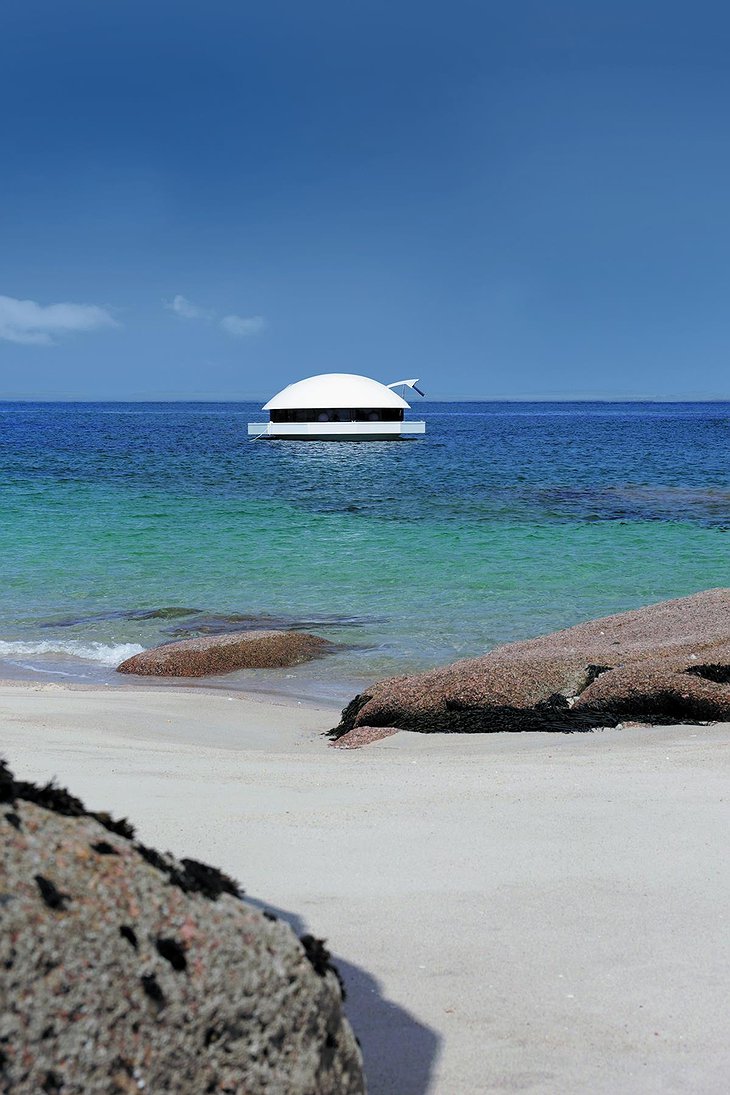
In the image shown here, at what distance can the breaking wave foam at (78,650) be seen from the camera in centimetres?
1280

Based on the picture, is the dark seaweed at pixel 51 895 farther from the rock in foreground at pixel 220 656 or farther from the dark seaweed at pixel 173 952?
the rock in foreground at pixel 220 656

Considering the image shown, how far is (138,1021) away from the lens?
186 cm

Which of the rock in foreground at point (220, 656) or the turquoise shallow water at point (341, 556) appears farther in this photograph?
the turquoise shallow water at point (341, 556)

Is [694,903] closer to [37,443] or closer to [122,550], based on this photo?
[122,550]

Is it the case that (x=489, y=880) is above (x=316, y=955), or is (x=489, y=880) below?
below

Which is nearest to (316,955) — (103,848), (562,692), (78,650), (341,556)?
(103,848)

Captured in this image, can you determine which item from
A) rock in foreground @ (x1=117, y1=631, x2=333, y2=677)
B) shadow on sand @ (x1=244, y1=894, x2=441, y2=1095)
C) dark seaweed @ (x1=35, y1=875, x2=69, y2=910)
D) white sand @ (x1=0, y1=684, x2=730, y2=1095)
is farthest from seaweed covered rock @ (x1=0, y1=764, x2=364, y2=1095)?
rock in foreground @ (x1=117, y1=631, x2=333, y2=677)

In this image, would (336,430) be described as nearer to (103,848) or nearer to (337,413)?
(337,413)

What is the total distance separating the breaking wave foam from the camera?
1280cm

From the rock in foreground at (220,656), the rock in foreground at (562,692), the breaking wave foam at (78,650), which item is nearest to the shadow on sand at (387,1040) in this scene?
the rock in foreground at (562,692)

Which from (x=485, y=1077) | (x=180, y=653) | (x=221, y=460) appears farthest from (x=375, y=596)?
(x=221, y=460)

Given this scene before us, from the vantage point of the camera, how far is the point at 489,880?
13.5ft

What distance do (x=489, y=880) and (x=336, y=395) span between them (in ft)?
242

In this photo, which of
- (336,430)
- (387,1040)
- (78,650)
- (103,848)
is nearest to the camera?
(103,848)
